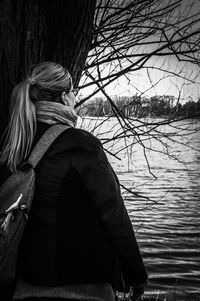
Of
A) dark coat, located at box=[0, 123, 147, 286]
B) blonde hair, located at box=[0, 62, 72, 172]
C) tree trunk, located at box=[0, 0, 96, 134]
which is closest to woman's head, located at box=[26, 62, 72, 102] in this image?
blonde hair, located at box=[0, 62, 72, 172]

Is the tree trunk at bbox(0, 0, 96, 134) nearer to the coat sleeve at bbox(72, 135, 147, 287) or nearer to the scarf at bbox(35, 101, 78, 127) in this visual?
the scarf at bbox(35, 101, 78, 127)

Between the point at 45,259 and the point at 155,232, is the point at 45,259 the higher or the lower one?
the higher one

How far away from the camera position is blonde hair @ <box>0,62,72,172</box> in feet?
5.27

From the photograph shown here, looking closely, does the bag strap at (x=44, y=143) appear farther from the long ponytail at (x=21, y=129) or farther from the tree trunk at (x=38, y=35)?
the tree trunk at (x=38, y=35)

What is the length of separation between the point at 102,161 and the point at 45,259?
0.53 metres

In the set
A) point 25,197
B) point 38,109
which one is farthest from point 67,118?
point 25,197

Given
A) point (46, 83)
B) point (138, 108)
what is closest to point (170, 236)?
point (138, 108)

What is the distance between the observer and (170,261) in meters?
10.3

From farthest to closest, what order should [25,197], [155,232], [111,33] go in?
[155,232]
[111,33]
[25,197]

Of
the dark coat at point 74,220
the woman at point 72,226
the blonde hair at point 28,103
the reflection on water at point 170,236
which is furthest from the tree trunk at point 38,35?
the reflection on water at point 170,236

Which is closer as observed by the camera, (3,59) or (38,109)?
(38,109)

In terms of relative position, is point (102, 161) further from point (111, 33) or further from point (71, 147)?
point (111, 33)

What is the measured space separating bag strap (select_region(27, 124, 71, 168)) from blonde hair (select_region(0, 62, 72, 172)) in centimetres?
Answer: 6

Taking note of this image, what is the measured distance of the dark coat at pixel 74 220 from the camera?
4.92 ft
